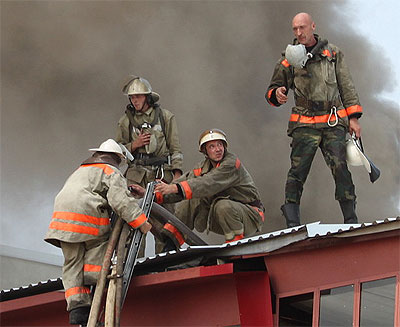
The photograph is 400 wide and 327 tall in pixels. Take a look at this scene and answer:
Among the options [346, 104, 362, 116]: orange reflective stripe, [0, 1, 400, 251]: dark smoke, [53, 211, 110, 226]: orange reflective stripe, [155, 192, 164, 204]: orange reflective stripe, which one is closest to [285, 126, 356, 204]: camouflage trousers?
[346, 104, 362, 116]: orange reflective stripe

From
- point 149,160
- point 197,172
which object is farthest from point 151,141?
point 197,172

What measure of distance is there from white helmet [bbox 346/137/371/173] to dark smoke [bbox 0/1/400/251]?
23.9ft

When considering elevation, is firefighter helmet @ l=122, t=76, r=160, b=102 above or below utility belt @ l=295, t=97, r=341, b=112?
above

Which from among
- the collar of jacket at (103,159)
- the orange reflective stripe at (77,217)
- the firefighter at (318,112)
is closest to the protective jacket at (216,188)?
the firefighter at (318,112)

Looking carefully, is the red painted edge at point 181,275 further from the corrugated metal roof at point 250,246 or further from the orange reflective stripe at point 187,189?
the orange reflective stripe at point 187,189

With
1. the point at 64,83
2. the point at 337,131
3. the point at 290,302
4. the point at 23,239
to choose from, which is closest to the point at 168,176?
the point at 337,131

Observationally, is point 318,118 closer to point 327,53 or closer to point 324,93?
point 324,93

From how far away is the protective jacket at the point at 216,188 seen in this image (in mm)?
8414

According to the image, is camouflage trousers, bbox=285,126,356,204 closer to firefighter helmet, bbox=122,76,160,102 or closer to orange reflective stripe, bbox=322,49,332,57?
orange reflective stripe, bbox=322,49,332,57

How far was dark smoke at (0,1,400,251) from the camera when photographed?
1580cm

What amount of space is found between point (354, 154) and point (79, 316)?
124 inches

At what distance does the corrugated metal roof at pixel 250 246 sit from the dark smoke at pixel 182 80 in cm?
754

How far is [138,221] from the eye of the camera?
7297 mm

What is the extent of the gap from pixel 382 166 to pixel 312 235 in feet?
31.8
